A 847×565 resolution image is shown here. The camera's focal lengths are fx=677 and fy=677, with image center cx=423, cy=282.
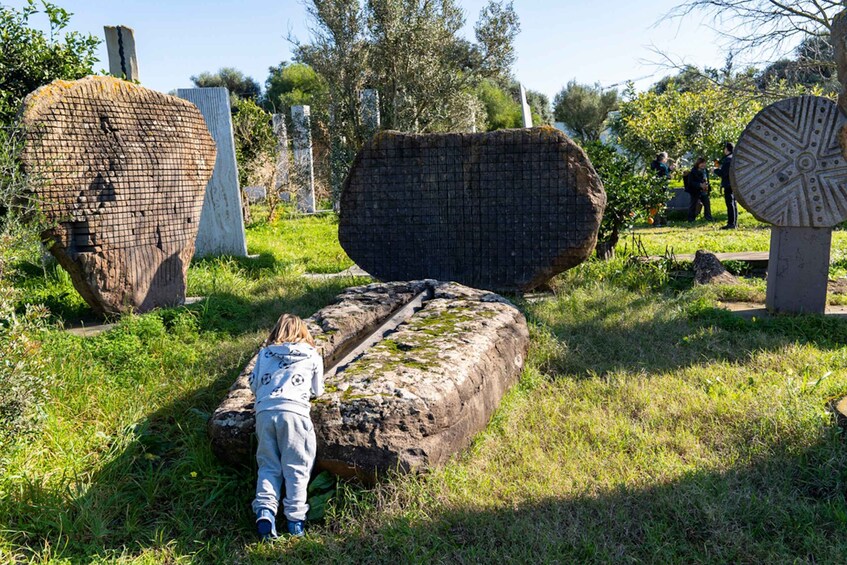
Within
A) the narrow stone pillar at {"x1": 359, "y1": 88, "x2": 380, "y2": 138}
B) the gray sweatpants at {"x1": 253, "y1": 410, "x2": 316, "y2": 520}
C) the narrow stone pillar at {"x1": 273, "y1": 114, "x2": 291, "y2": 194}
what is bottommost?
the gray sweatpants at {"x1": 253, "y1": 410, "x2": 316, "y2": 520}

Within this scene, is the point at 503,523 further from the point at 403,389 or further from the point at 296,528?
the point at 296,528

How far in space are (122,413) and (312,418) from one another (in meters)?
1.50

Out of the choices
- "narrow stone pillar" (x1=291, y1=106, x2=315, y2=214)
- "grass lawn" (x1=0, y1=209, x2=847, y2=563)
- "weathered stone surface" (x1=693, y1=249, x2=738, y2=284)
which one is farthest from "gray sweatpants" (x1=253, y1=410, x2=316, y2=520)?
"narrow stone pillar" (x1=291, y1=106, x2=315, y2=214)

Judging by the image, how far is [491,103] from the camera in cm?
2502

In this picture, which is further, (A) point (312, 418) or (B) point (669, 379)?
(B) point (669, 379)

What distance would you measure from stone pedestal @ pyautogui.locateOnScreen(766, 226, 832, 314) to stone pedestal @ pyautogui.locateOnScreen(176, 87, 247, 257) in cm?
604

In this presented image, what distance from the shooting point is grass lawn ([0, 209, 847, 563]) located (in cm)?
283

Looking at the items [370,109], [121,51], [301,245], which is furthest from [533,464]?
[370,109]

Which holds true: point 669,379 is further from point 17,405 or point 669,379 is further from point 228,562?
point 17,405

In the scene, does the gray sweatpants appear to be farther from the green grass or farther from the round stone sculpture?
the green grass

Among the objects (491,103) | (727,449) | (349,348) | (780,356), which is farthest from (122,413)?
(491,103)

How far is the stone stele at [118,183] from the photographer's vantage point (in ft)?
17.5

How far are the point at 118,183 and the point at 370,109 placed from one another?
26.4 feet

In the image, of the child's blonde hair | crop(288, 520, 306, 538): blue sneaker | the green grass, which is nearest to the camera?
crop(288, 520, 306, 538): blue sneaker
